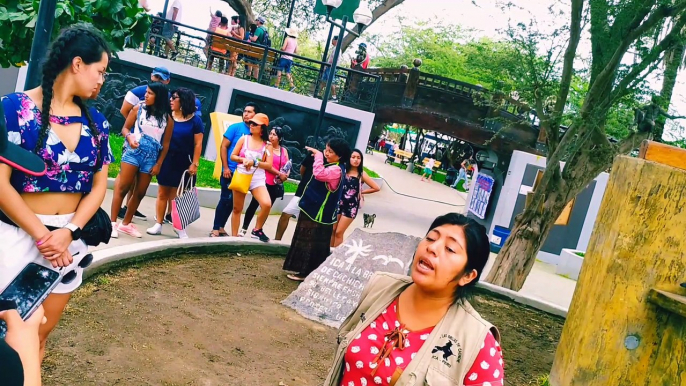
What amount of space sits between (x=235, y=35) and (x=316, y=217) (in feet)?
39.3

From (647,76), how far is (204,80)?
10.5 metres

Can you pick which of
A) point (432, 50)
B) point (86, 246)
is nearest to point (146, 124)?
point (86, 246)

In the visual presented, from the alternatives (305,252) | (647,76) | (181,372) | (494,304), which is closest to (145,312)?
(181,372)

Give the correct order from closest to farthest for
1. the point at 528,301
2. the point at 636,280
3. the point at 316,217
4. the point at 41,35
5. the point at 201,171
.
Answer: the point at 41,35, the point at 636,280, the point at 316,217, the point at 528,301, the point at 201,171

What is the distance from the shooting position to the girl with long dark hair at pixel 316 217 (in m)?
6.79

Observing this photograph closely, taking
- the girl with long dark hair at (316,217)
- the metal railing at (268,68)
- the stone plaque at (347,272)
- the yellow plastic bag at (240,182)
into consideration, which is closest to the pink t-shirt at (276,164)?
the yellow plastic bag at (240,182)

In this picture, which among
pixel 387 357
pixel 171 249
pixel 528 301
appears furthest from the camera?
pixel 528 301

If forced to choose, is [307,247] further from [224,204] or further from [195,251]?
[224,204]

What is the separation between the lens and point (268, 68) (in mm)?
16375

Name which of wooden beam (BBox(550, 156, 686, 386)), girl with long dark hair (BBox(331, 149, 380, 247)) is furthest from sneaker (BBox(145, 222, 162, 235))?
wooden beam (BBox(550, 156, 686, 386))

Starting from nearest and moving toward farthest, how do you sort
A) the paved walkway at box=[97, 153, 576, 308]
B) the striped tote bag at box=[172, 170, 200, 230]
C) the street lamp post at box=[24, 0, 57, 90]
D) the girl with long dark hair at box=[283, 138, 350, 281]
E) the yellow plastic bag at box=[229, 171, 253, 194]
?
the street lamp post at box=[24, 0, 57, 90] → the girl with long dark hair at box=[283, 138, 350, 281] → the striped tote bag at box=[172, 170, 200, 230] → the yellow plastic bag at box=[229, 171, 253, 194] → the paved walkway at box=[97, 153, 576, 308]

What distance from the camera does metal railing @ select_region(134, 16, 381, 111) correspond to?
16.1m

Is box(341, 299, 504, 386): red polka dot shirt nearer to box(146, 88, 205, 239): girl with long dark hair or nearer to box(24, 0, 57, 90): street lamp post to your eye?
box(24, 0, 57, 90): street lamp post

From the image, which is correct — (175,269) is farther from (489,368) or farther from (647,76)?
(647,76)
